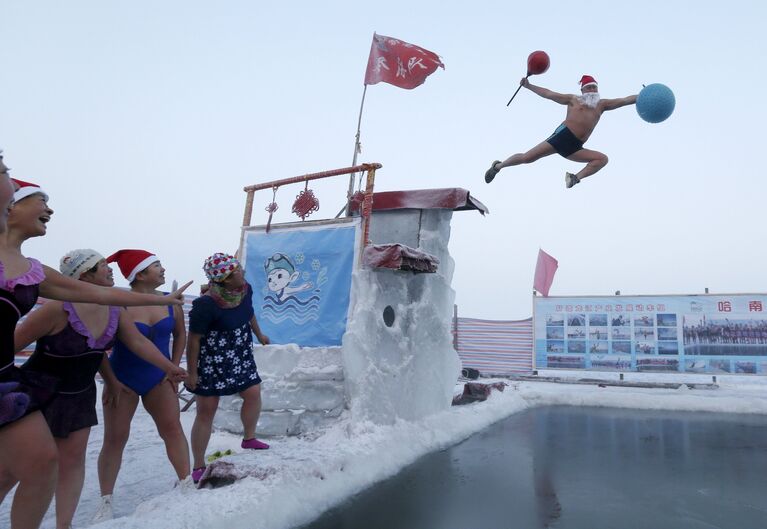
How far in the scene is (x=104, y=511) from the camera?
290 cm

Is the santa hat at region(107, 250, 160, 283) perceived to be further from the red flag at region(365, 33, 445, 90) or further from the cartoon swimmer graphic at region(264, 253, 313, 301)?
the red flag at region(365, 33, 445, 90)

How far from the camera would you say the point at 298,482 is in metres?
3.22

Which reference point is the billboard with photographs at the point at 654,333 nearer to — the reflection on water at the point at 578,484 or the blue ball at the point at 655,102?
the reflection on water at the point at 578,484

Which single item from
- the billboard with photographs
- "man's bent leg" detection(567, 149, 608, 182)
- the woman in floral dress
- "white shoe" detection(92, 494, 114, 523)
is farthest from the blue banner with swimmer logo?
the billboard with photographs

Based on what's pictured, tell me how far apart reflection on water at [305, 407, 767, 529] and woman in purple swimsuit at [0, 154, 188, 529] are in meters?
1.45

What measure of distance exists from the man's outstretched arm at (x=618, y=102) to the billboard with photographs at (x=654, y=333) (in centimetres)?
964

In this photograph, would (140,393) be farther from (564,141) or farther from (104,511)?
(564,141)

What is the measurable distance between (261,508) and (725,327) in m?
12.1

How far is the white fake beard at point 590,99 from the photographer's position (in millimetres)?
3682

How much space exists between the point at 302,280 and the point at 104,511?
331 cm

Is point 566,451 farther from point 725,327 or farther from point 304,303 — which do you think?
point 725,327

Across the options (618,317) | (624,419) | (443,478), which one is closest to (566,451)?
(443,478)

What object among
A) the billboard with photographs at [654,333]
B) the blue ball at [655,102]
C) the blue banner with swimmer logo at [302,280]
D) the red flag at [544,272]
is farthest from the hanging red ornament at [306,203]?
the red flag at [544,272]

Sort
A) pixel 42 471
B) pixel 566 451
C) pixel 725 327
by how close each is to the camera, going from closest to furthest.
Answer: pixel 42 471 → pixel 566 451 → pixel 725 327
